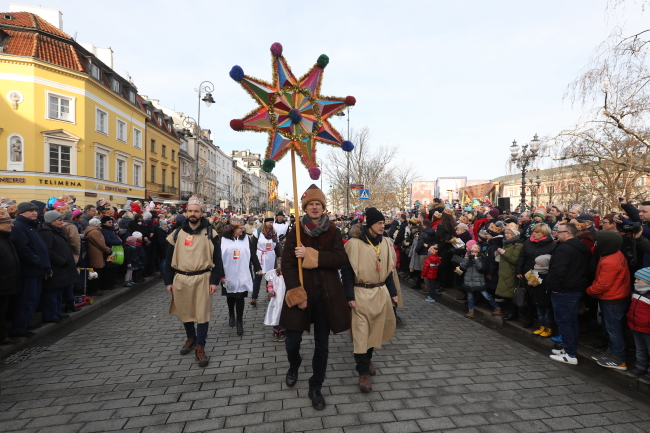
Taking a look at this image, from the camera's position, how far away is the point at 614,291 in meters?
4.22

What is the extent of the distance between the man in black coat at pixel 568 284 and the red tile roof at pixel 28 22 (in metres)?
30.9

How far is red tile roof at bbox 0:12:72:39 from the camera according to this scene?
73.4ft

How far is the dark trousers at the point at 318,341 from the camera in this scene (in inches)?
136

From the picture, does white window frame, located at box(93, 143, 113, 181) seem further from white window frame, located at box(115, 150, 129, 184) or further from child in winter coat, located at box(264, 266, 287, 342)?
child in winter coat, located at box(264, 266, 287, 342)

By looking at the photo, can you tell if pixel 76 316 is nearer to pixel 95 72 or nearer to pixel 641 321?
pixel 641 321

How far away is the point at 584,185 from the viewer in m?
23.0

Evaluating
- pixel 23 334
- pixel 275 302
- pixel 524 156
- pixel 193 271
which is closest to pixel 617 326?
pixel 275 302

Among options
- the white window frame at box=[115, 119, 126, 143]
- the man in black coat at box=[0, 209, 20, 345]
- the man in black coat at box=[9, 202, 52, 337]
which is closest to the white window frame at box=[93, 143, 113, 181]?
the white window frame at box=[115, 119, 126, 143]

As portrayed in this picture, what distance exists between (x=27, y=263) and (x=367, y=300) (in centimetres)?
519

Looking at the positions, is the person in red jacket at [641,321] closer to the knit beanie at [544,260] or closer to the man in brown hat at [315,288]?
the knit beanie at [544,260]

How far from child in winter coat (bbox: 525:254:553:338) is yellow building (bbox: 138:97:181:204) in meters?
36.8

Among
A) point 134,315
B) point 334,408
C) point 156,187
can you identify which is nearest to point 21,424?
point 334,408

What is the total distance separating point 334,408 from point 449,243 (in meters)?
5.49

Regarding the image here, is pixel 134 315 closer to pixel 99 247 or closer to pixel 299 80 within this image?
pixel 99 247
